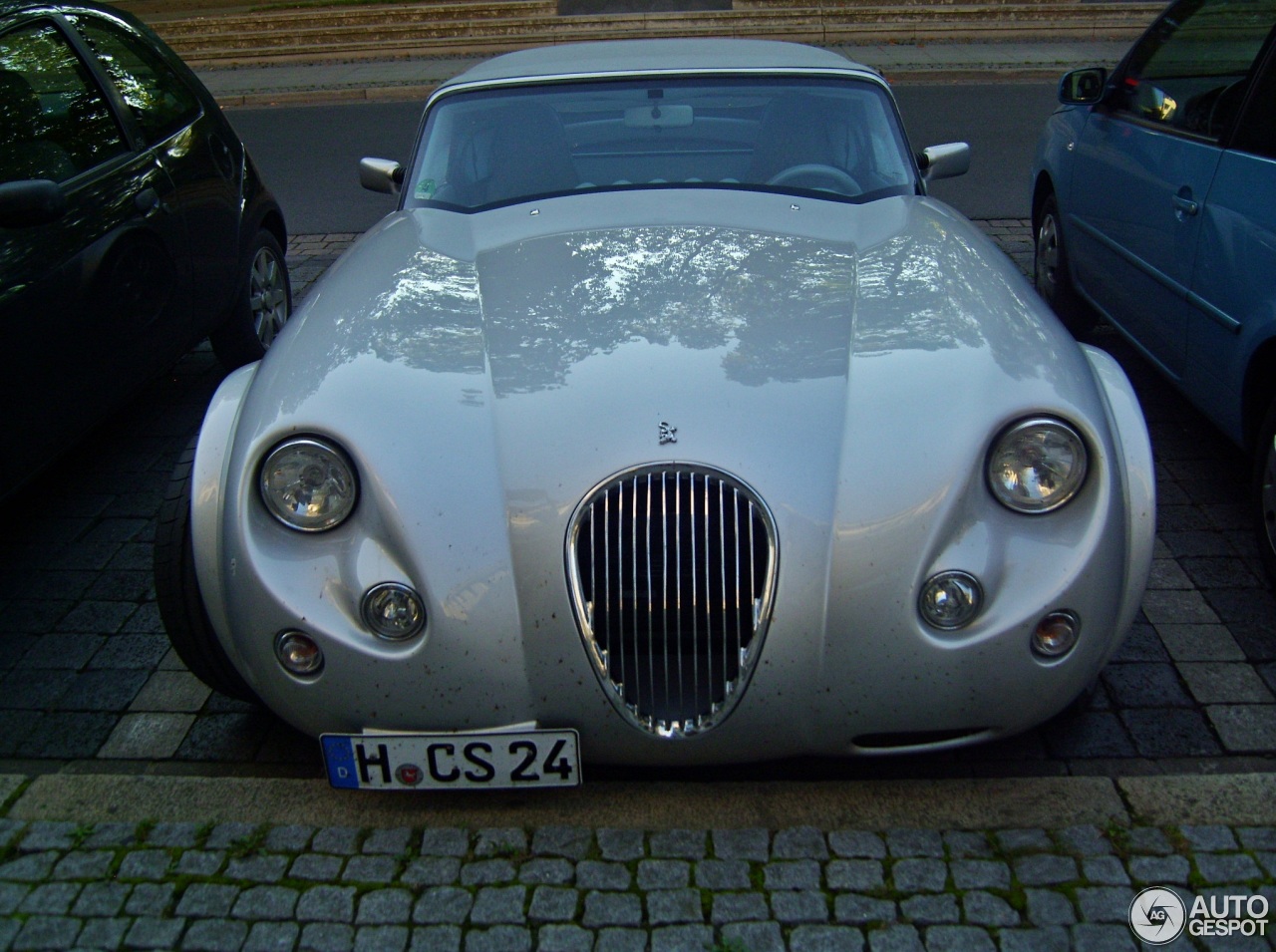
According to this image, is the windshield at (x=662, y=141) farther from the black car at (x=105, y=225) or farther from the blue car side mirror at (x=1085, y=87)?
the blue car side mirror at (x=1085, y=87)

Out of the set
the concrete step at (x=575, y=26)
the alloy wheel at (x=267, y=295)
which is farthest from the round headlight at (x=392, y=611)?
the concrete step at (x=575, y=26)

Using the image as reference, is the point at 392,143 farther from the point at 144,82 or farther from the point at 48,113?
the point at 48,113

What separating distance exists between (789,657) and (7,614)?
2730mm

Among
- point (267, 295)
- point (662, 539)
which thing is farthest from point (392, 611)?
point (267, 295)

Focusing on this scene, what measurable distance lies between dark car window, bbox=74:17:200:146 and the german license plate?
3501mm

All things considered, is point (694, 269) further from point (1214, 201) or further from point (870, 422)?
point (1214, 201)

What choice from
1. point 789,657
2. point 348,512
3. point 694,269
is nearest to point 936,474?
point 789,657

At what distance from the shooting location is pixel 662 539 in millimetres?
2656

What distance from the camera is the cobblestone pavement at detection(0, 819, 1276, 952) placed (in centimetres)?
256

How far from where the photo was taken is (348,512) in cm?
274

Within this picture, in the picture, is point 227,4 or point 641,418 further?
point 227,4

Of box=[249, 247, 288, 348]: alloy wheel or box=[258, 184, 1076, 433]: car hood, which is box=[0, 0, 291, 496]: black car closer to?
box=[249, 247, 288, 348]: alloy wheel

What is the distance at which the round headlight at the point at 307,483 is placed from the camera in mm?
2758

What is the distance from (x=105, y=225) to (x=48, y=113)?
53 cm
